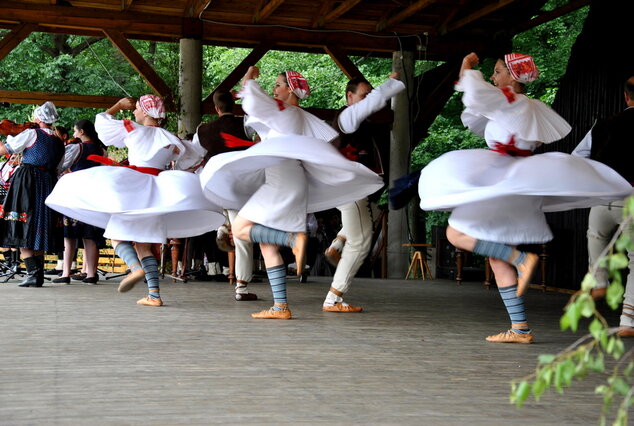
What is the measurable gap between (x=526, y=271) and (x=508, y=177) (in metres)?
0.46

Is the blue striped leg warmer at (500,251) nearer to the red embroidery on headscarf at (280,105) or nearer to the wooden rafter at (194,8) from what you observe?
the red embroidery on headscarf at (280,105)

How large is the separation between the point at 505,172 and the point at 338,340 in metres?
1.17

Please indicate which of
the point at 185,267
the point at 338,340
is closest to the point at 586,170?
the point at 338,340

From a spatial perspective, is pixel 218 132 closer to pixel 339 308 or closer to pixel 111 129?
pixel 111 129

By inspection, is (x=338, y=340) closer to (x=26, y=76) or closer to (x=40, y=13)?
(x=40, y=13)

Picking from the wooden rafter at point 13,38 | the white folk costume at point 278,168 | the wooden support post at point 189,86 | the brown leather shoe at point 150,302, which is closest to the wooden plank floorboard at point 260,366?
the brown leather shoe at point 150,302

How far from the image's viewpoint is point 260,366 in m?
3.26

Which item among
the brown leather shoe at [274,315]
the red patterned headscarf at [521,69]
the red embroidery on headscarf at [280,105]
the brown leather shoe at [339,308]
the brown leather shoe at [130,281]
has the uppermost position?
the red patterned headscarf at [521,69]

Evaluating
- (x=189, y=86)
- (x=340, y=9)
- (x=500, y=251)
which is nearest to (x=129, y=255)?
(x=500, y=251)

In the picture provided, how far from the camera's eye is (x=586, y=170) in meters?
4.05

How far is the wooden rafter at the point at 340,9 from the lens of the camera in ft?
32.0

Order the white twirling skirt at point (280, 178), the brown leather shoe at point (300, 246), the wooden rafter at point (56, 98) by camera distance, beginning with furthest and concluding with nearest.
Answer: the wooden rafter at point (56, 98), the brown leather shoe at point (300, 246), the white twirling skirt at point (280, 178)

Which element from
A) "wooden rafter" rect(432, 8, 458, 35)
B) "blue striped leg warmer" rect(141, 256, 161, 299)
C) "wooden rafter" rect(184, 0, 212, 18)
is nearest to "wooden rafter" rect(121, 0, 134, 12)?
"wooden rafter" rect(184, 0, 212, 18)

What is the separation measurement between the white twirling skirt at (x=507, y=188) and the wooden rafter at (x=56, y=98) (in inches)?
292
